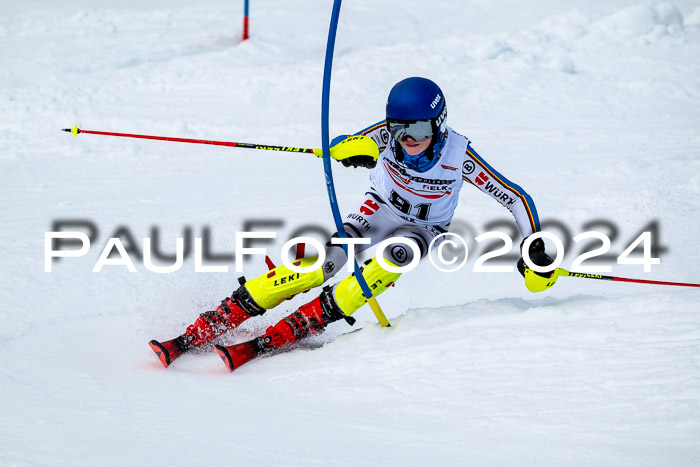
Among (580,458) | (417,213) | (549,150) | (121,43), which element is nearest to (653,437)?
(580,458)

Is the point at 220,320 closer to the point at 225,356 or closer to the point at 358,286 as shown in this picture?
the point at 225,356

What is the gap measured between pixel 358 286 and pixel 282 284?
1.36 feet

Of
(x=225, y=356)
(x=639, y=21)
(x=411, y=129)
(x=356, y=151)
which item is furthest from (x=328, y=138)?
(x=639, y=21)

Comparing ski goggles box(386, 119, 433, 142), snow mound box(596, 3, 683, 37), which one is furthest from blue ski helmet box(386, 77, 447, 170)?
snow mound box(596, 3, 683, 37)

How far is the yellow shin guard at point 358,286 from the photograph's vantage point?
13.4 ft

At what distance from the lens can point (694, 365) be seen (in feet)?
10.0

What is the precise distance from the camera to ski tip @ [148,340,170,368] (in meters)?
3.89

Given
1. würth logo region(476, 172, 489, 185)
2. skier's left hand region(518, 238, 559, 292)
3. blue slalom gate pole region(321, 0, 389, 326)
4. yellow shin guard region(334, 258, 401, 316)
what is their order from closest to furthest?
blue slalom gate pole region(321, 0, 389, 326), skier's left hand region(518, 238, 559, 292), würth logo region(476, 172, 489, 185), yellow shin guard region(334, 258, 401, 316)

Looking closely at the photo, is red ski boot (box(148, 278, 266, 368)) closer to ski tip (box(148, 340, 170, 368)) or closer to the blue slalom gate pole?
ski tip (box(148, 340, 170, 368))

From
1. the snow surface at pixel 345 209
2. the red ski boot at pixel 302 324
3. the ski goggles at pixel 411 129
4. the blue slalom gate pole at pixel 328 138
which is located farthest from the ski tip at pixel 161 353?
the ski goggles at pixel 411 129

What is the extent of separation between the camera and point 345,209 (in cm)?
634

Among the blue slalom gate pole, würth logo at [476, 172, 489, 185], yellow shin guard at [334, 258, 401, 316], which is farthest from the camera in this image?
yellow shin guard at [334, 258, 401, 316]

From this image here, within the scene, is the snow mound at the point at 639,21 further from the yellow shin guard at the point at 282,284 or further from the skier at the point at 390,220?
the yellow shin guard at the point at 282,284

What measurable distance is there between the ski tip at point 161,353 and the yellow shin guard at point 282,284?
547 millimetres
